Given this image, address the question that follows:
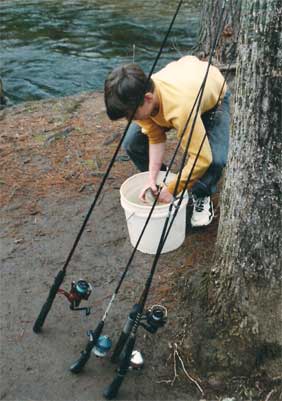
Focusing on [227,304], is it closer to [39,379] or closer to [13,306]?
[39,379]

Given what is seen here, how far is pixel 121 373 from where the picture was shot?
2514 mm

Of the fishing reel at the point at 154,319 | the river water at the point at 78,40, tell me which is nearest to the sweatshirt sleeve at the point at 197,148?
the fishing reel at the point at 154,319

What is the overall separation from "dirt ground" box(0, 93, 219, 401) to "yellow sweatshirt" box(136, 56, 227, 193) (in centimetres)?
63

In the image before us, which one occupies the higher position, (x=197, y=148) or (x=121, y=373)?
(x=197, y=148)

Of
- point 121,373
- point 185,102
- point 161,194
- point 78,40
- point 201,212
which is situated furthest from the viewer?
point 78,40

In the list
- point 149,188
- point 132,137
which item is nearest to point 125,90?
point 149,188

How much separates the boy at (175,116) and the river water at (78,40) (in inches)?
149

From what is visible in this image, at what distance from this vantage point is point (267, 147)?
Answer: 238 cm

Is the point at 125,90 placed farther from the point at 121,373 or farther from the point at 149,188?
the point at 121,373

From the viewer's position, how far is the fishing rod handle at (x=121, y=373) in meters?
2.50

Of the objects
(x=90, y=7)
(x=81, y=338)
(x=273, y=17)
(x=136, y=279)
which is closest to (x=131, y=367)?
(x=81, y=338)

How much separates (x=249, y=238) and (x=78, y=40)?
7.46 m

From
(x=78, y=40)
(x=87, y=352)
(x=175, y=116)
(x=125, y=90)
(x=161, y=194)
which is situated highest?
(x=125, y=90)

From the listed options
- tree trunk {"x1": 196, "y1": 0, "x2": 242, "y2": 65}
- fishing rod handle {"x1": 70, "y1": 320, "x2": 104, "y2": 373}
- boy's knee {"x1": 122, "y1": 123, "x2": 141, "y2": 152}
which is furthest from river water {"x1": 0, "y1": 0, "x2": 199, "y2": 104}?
fishing rod handle {"x1": 70, "y1": 320, "x2": 104, "y2": 373}
